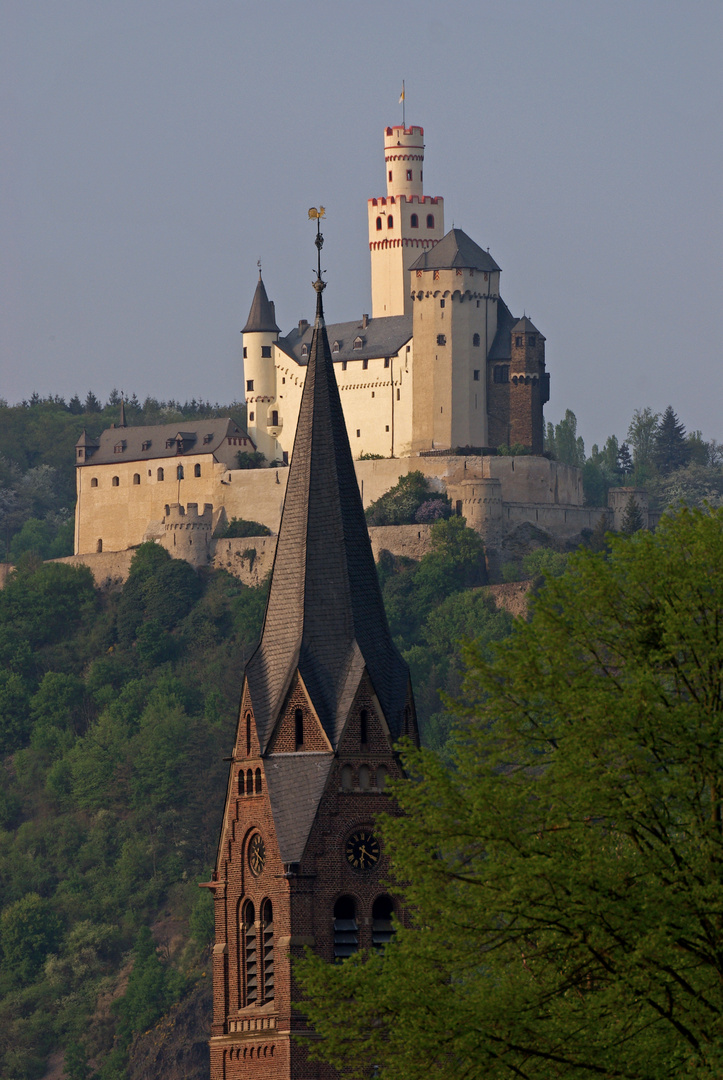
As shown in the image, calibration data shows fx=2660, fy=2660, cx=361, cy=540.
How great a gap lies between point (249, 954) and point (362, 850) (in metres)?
2.61

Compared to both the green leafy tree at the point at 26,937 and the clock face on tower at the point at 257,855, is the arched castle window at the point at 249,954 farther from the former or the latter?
the green leafy tree at the point at 26,937

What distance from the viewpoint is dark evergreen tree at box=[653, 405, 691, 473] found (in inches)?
7633

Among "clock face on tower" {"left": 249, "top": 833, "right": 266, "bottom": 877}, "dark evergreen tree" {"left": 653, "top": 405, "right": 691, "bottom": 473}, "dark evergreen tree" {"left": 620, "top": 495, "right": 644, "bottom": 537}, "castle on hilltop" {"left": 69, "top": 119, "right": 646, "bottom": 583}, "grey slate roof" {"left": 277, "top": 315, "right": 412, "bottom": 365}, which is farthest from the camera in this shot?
"dark evergreen tree" {"left": 653, "top": 405, "right": 691, "bottom": 473}

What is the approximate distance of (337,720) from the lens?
42781 millimetres

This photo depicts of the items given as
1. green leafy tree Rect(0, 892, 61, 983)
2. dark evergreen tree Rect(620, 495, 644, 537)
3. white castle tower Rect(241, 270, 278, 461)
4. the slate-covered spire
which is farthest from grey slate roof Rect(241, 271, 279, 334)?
the slate-covered spire

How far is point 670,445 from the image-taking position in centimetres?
19512

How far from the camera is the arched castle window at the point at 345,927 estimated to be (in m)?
42.0

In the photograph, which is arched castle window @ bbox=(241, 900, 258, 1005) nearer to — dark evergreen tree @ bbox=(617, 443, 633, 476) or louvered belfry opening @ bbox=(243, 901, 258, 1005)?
louvered belfry opening @ bbox=(243, 901, 258, 1005)

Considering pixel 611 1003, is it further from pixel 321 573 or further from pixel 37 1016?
pixel 37 1016

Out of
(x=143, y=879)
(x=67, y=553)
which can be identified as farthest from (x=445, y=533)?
(x=67, y=553)

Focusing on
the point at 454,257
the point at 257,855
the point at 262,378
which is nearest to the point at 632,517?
the point at 454,257

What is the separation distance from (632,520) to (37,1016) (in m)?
47.0

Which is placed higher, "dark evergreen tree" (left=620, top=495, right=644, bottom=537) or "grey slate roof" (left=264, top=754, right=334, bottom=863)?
"dark evergreen tree" (left=620, top=495, right=644, bottom=537)

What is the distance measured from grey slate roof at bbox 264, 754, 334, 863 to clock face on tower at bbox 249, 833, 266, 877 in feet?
2.48
